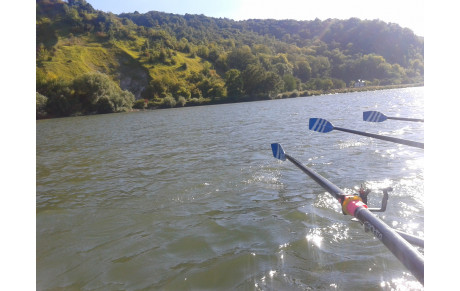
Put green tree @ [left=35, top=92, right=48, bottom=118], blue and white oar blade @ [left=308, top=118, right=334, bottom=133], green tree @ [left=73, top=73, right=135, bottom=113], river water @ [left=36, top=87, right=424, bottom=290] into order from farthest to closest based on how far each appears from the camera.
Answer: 1. green tree @ [left=73, top=73, right=135, bottom=113]
2. green tree @ [left=35, top=92, right=48, bottom=118]
3. blue and white oar blade @ [left=308, top=118, right=334, bottom=133]
4. river water @ [left=36, top=87, right=424, bottom=290]

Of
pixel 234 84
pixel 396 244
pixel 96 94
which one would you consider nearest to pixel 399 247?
pixel 396 244

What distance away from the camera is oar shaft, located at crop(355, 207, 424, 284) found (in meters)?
1.77

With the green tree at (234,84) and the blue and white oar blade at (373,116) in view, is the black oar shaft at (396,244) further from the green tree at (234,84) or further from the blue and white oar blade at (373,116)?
the green tree at (234,84)

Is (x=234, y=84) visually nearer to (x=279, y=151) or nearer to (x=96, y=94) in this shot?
(x=96, y=94)

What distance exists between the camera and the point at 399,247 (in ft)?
6.45

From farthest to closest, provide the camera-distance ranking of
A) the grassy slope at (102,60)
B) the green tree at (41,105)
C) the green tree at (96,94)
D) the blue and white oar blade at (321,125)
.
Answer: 1. the grassy slope at (102,60)
2. the green tree at (96,94)
3. the green tree at (41,105)
4. the blue and white oar blade at (321,125)

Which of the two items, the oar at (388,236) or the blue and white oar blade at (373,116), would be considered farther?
the blue and white oar blade at (373,116)

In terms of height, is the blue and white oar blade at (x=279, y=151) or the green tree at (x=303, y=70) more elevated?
the green tree at (x=303, y=70)

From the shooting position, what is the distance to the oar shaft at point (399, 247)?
1771mm

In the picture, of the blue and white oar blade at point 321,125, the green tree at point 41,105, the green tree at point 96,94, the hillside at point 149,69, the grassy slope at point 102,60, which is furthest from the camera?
the grassy slope at point 102,60

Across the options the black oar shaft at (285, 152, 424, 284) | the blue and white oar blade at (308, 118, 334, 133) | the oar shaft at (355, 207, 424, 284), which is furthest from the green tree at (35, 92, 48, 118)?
the oar shaft at (355, 207, 424, 284)

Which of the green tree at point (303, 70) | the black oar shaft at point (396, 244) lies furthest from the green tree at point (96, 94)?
the green tree at point (303, 70)

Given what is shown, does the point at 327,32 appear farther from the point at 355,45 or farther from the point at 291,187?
the point at 291,187

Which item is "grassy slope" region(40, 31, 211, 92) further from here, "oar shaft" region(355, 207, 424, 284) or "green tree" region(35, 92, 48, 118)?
"oar shaft" region(355, 207, 424, 284)
